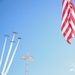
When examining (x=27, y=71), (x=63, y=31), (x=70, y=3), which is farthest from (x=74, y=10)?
(x=27, y=71)

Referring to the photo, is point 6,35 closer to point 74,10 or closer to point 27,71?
point 27,71

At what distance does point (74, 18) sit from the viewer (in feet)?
50.1

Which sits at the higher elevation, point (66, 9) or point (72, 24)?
point (66, 9)

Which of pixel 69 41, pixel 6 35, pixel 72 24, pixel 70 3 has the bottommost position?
pixel 69 41

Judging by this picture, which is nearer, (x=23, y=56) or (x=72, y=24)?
(x=72, y=24)

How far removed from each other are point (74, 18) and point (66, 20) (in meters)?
0.80

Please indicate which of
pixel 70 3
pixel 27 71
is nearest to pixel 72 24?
pixel 70 3

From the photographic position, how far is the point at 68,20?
51.9 ft

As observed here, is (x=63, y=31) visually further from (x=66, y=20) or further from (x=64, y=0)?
(x=64, y=0)

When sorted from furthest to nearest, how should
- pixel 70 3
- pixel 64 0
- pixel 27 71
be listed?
pixel 27 71, pixel 64 0, pixel 70 3

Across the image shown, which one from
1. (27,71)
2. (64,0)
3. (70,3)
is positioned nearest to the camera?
(70,3)

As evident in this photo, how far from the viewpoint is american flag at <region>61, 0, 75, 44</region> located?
1510 centimetres

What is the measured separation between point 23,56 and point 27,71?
7.33m

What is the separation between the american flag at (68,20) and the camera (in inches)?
594
